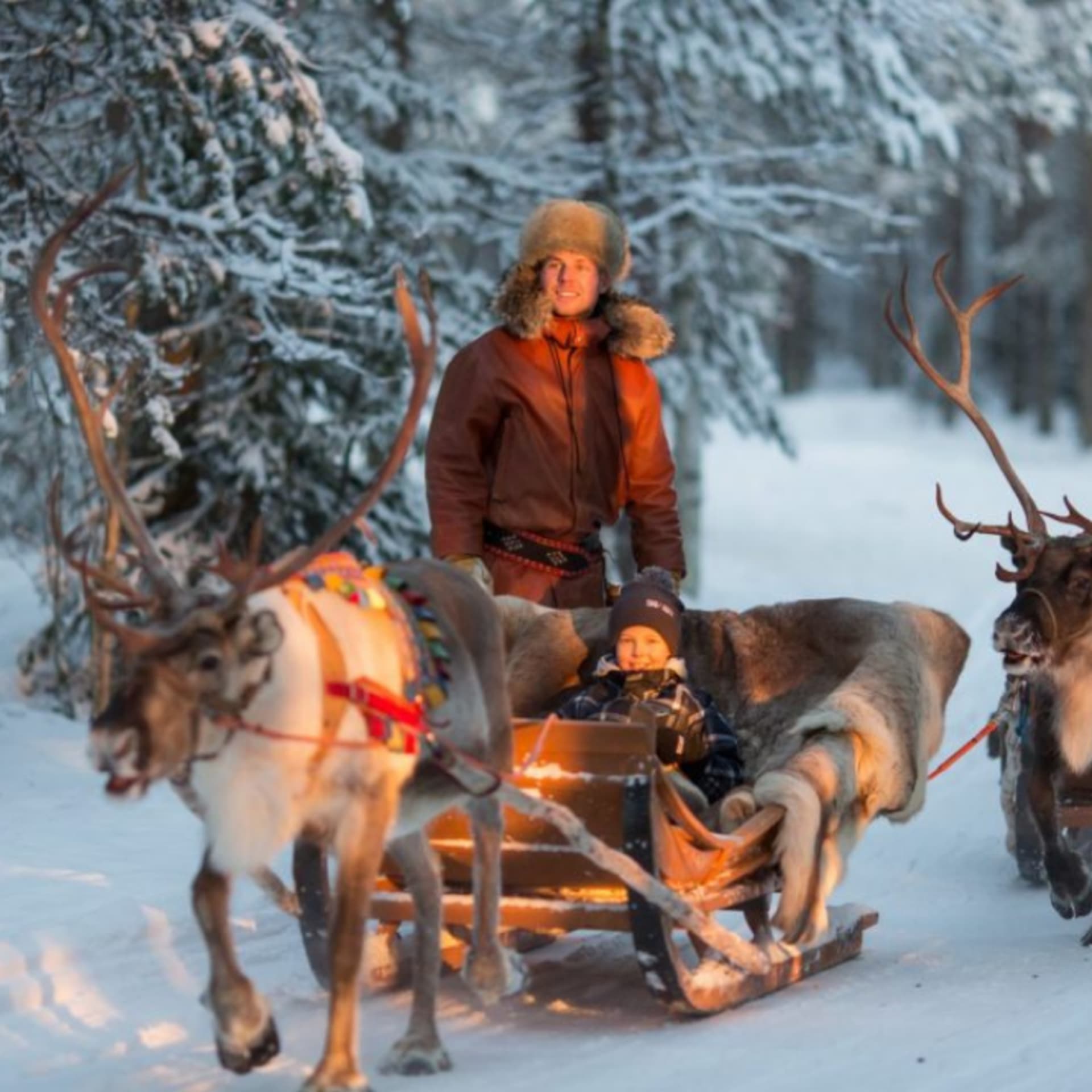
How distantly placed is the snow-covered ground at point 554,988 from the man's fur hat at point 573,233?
244 centimetres

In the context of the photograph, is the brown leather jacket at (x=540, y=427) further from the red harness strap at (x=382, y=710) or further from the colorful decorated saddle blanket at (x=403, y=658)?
the red harness strap at (x=382, y=710)

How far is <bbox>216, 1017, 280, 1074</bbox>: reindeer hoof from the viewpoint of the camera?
14.4 feet

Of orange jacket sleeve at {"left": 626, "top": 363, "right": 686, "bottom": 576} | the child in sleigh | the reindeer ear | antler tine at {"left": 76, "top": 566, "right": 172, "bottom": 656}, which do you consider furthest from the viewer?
orange jacket sleeve at {"left": 626, "top": 363, "right": 686, "bottom": 576}

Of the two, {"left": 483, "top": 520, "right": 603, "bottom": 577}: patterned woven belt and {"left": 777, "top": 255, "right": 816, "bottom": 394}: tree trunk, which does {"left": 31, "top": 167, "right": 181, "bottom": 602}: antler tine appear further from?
{"left": 777, "top": 255, "right": 816, "bottom": 394}: tree trunk

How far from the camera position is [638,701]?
6121 millimetres

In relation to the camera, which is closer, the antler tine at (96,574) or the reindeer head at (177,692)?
the reindeer head at (177,692)

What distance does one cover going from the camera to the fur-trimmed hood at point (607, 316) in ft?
23.0

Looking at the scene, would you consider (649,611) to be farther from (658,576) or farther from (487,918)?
(487,918)

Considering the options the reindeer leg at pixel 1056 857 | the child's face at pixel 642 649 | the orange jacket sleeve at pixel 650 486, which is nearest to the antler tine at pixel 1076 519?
the reindeer leg at pixel 1056 857

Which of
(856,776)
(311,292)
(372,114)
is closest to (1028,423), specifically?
(372,114)

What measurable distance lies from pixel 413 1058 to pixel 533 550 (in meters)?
2.47

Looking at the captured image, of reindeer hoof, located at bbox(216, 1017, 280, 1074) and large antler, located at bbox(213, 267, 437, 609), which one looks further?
reindeer hoof, located at bbox(216, 1017, 280, 1074)

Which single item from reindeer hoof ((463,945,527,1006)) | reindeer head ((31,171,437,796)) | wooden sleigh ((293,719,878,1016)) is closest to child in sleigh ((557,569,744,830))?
wooden sleigh ((293,719,878,1016))

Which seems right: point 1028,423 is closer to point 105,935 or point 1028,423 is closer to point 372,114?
point 372,114
